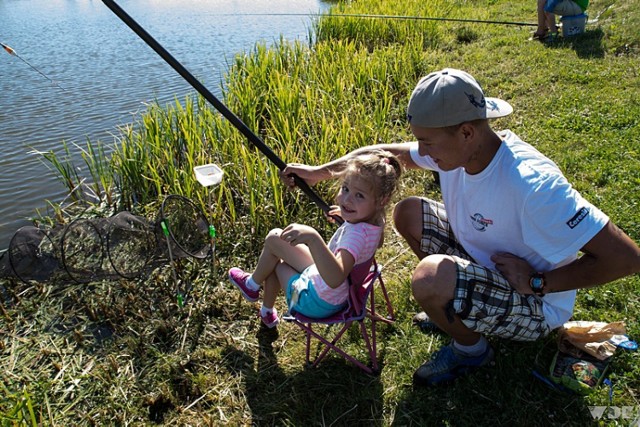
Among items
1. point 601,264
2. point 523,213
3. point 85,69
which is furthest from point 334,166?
point 85,69

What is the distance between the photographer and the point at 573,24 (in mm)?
6938

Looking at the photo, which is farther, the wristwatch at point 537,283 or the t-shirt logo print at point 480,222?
Answer: the t-shirt logo print at point 480,222

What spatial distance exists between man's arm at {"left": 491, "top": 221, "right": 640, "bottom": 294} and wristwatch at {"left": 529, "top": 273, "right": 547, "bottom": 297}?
0.01m

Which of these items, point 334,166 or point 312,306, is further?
point 334,166

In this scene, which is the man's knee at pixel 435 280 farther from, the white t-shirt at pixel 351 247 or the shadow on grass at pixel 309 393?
the shadow on grass at pixel 309 393

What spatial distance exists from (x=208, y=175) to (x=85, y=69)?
6336 millimetres

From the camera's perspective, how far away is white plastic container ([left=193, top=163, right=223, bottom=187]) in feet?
8.02

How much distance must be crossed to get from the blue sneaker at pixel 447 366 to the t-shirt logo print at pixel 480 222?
1.79 ft

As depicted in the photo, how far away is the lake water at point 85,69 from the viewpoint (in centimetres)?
495

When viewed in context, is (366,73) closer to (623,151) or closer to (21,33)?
(623,151)

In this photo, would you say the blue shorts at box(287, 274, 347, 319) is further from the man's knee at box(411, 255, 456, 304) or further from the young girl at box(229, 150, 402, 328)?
the man's knee at box(411, 255, 456, 304)

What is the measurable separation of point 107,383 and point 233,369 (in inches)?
22.5

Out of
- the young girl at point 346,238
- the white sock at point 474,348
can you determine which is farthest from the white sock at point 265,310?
the white sock at point 474,348

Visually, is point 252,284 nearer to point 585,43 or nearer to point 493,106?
point 493,106
